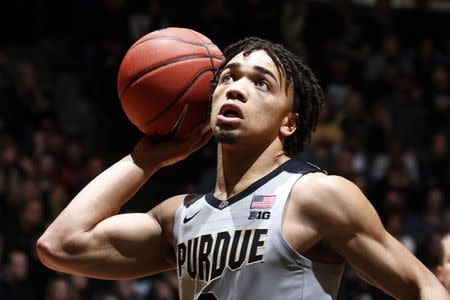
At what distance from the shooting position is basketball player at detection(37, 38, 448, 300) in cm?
297

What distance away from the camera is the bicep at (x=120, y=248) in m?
3.36

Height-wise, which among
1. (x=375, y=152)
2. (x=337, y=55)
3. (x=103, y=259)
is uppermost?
(x=103, y=259)

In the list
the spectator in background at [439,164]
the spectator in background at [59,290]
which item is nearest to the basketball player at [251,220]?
the spectator in background at [59,290]

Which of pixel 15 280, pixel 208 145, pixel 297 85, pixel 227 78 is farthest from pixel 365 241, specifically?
pixel 208 145

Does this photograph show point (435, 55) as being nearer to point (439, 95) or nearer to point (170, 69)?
point (439, 95)

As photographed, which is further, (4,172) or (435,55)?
(435,55)

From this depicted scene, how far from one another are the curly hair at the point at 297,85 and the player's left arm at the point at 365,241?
0.37 meters

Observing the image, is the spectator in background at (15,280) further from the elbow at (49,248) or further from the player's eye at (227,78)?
the player's eye at (227,78)

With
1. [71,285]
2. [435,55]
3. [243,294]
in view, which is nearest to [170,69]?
[243,294]

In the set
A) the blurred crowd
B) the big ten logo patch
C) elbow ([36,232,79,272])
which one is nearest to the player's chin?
the big ten logo patch

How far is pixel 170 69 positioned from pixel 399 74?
300 inches

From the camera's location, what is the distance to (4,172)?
883 cm

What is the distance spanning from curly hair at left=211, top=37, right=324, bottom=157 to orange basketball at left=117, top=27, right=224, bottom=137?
81 mm

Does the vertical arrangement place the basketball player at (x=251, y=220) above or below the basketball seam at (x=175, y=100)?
Answer: below
